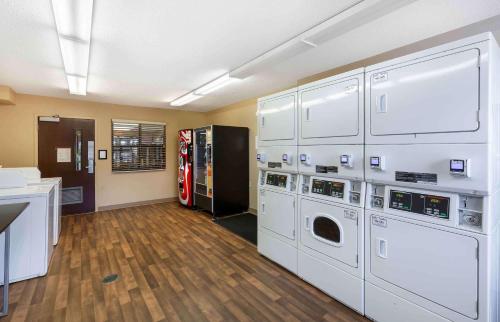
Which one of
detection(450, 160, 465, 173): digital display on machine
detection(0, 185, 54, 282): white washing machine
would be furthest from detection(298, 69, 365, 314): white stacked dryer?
detection(0, 185, 54, 282): white washing machine

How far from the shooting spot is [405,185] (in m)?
1.75

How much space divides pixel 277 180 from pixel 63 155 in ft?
15.7

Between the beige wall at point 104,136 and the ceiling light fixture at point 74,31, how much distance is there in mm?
2321

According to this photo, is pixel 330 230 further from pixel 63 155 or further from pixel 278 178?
pixel 63 155

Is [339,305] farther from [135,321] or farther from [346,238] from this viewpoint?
[135,321]

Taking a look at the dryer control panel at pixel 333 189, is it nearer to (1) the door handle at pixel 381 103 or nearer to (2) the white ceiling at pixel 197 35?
(1) the door handle at pixel 381 103

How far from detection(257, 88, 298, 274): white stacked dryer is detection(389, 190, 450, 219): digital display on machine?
41.1 inches

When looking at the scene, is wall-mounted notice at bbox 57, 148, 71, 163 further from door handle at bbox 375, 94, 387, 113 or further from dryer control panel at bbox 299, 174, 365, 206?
door handle at bbox 375, 94, 387, 113

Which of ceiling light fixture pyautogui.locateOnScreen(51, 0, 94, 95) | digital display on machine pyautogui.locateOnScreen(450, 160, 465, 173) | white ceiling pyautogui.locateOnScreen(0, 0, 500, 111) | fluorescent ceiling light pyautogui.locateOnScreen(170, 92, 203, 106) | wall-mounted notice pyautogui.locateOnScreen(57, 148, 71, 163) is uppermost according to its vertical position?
fluorescent ceiling light pyautogui.locateOnScreen(170, 92, 203, 106)

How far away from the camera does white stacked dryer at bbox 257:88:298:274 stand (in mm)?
2670

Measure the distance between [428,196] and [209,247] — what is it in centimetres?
275

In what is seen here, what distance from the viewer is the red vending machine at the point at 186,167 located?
214 inches

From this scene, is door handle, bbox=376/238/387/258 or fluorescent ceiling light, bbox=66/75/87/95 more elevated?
fluorescent ceiling light, bbox=66/75/87/95

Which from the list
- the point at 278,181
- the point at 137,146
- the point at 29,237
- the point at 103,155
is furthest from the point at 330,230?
the point at 103,155
